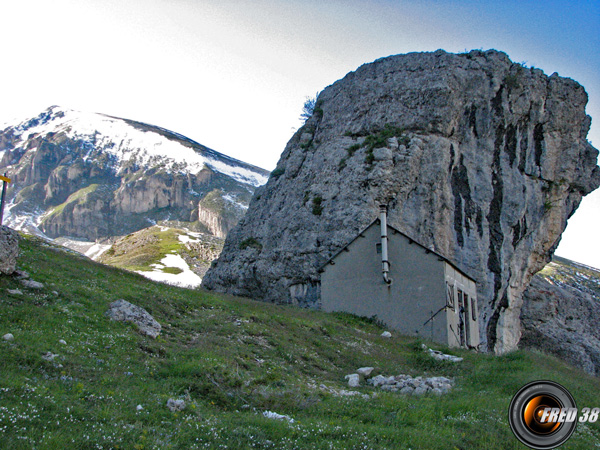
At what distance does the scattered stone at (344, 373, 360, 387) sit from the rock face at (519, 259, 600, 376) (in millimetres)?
37426

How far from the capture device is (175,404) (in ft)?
34.0

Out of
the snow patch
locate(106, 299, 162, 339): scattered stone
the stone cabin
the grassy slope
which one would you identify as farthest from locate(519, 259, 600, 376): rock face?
the snow patch

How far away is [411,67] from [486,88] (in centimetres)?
691

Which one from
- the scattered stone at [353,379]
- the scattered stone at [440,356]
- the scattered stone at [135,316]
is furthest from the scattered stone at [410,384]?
the scattered stone at [135,316]

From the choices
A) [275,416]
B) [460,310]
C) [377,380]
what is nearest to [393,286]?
[460,310]

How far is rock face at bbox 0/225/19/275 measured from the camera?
16.0 meters

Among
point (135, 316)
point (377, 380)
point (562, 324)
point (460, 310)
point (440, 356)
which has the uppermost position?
point (562, 324)

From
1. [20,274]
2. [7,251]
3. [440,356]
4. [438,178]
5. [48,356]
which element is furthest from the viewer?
[438,178]

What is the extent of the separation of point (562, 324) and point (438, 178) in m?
22.6

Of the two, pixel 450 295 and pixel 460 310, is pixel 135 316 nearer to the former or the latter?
pixel 450 295

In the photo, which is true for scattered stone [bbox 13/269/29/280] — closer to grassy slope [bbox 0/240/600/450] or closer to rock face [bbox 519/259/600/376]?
grassy slope [bbox 0/240/600/450]

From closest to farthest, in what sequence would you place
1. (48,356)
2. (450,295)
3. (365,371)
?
(48,356), (365,371), (450,295)

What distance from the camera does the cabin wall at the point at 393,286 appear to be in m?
29.0

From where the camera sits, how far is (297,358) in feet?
57.8
